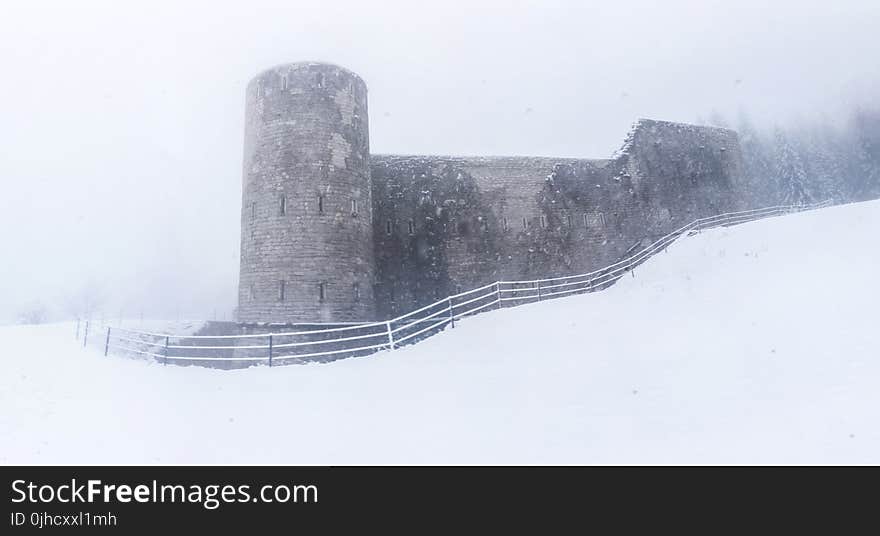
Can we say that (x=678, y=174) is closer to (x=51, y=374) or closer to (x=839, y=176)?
(x=51, y=374)

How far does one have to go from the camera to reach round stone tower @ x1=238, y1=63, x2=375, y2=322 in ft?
51.9

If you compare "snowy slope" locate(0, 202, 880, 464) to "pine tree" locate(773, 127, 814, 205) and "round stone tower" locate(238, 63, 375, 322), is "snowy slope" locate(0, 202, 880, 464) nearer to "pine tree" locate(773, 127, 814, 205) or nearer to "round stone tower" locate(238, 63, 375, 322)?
"round stone tower" locate(238, 63, 375, 322)

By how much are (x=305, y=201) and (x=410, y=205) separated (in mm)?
5507

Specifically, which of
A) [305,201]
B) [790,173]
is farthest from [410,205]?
[790,173]

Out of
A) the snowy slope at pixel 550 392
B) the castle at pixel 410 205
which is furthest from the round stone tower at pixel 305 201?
the snowy slope at pixel 550 392

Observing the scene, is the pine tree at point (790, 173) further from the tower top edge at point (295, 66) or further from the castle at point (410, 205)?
the tower top edge at point (295, 66)

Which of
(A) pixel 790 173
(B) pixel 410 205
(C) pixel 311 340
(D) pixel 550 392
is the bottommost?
(D) pixel 550 392

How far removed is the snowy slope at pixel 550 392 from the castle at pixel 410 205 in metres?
5.19

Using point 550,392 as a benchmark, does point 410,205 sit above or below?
above

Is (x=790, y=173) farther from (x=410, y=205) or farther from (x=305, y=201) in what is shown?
(x=305, y=201)

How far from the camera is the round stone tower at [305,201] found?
51.9ft

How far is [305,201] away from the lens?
16.4 m
